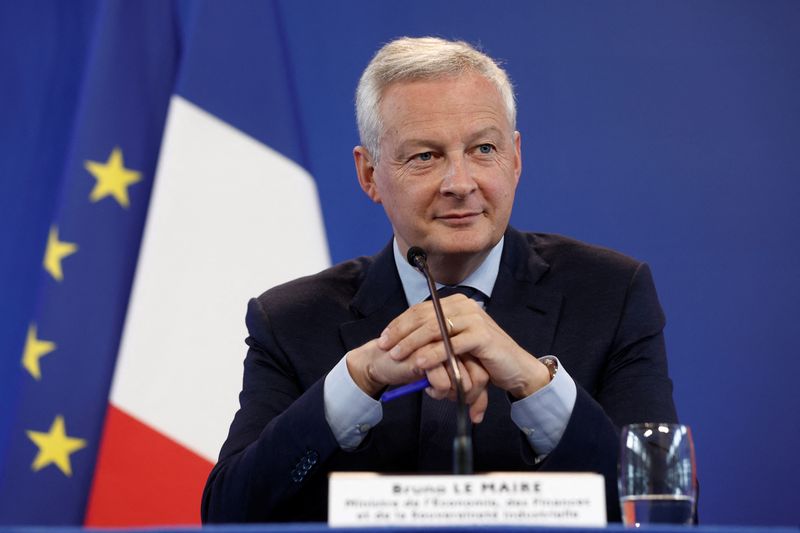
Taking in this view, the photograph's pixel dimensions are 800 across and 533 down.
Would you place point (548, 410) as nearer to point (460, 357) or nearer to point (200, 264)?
point (460, 357)

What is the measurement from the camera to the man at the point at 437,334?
5.94 ft

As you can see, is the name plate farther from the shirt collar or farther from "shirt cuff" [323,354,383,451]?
the shirt collar

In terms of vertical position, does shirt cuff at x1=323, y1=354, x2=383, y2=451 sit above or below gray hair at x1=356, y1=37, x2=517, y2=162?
below

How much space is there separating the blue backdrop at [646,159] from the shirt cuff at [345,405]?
133cm

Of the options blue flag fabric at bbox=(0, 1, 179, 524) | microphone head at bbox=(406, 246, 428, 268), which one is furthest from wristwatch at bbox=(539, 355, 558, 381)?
blue flag fabric at bbox=(0, 1, 179, 524)

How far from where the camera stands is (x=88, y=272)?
3.02 metres

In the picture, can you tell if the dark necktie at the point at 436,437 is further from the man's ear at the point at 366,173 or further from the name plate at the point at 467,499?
the name plate at the point at 467,499

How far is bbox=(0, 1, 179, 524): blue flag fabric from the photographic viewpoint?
9.59 feet

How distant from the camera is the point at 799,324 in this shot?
10.1ft

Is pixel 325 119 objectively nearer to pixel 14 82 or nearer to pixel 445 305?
pixel 14 82

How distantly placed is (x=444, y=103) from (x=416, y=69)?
0.11 metres

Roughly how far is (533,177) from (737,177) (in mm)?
586

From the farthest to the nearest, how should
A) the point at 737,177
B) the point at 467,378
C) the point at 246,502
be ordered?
the point at 737,177 < the point at 246,502 < the point at 467,378

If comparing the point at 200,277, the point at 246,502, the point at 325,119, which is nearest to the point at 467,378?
the point at 246,502
